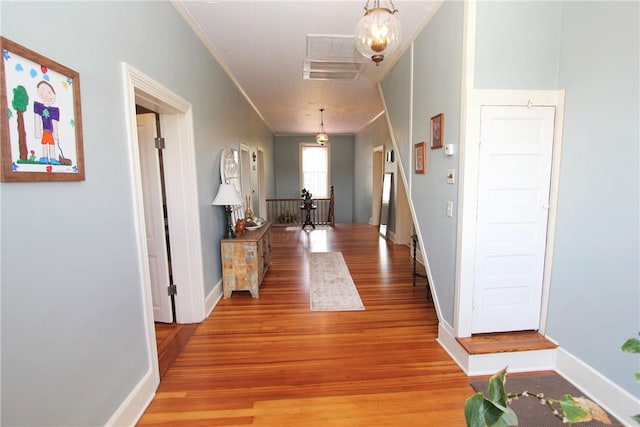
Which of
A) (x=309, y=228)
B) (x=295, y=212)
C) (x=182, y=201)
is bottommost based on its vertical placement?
(x=309, y=228)

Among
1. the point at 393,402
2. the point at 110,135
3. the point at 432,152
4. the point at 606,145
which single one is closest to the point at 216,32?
the point at 110,135

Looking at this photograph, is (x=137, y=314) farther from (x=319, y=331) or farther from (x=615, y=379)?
(x=615, y=379)

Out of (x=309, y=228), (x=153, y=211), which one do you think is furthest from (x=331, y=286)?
(x=309, y=228)

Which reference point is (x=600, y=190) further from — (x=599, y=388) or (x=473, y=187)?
(x=599, y=388)

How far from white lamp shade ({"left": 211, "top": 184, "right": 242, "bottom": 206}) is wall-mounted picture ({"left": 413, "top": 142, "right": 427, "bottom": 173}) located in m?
1.98

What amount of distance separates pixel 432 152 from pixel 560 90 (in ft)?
3.11

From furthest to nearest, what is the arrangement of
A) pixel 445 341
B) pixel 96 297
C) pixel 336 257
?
pixel 336 257 < pixel 445 341 < pixel 96 297

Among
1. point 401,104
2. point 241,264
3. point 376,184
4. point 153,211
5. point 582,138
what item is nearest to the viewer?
point 582,138

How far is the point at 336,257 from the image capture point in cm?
527

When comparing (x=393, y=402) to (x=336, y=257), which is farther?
(x=336, y=257)

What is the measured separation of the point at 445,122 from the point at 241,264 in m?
2.62

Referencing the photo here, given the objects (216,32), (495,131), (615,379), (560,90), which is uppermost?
(216,32)

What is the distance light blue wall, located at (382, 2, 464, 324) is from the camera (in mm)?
2229

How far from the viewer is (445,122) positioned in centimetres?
235
